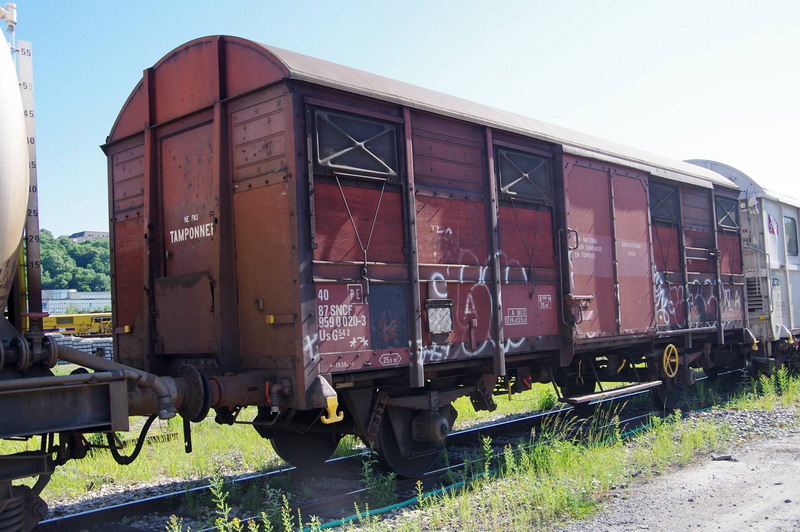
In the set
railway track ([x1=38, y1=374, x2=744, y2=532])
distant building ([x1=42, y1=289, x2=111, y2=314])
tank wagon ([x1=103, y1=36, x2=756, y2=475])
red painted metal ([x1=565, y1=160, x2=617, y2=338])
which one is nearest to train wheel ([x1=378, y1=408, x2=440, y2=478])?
tank wagon ([x1=103, y1=36, x2=756, y2=475])

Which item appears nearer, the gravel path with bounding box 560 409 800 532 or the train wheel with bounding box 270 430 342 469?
the gravel path with bounding box 560 409 800 532

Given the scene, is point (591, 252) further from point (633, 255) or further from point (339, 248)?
point (339, 248)

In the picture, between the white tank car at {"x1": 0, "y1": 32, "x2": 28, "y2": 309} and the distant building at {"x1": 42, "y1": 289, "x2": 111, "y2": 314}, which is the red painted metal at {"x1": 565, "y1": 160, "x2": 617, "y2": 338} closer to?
the white tank car at {"x1": 0, "y1": 32, "x2": 28, "y2": 309}

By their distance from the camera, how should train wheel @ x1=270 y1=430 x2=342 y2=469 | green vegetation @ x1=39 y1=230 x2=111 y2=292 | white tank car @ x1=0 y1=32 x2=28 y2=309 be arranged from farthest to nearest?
1. green vegetation @ x1=39 y1=230 x2=111 y2=292
2. train wheel @ x1=270 y1=430 x2=342 y2=469
3. white tank car @ x1=0 y1=32 x2=28 y2=309

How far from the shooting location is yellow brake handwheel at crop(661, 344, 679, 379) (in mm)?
10359

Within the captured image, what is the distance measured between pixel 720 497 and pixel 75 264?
113m

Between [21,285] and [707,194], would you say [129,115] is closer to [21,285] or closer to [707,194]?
[21,285]

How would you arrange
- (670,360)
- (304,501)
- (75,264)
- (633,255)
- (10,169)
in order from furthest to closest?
(75,264), (670,360), (633,255), (304,501), (10,169)

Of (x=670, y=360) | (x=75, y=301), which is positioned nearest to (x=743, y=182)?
(x=670, y=360)

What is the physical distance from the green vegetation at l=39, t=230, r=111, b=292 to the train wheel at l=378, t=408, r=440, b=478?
98004 mm

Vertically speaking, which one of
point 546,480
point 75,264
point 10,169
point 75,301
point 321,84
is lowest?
point 546,480

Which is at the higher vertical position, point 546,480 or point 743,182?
point 743,182

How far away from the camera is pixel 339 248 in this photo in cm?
604

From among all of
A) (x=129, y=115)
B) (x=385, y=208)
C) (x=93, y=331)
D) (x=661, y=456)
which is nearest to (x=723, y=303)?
(x=661, y=456)
